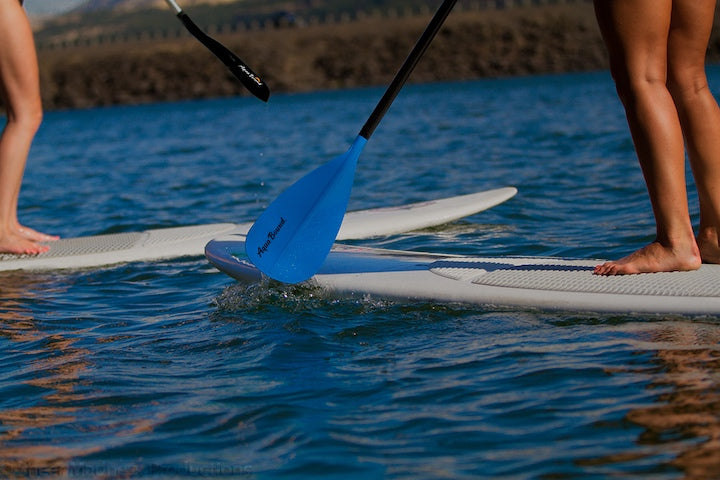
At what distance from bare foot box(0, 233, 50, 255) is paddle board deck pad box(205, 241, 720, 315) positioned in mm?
1481

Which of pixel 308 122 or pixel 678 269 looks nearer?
pixel 678 269

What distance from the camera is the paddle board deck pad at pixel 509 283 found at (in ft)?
10.8

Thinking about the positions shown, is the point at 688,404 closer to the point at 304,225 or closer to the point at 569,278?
the point at 569,278

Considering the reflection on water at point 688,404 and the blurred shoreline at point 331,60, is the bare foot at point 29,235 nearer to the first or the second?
the reflection on water at point 688,404

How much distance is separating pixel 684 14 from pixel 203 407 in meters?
2.06

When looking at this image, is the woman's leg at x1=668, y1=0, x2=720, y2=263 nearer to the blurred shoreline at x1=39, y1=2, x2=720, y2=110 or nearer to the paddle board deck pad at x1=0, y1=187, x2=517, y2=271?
the paddle board deck pad at x1=0, y1=187, x2=517, y2=271

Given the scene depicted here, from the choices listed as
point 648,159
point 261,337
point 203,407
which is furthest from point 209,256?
point 648,159

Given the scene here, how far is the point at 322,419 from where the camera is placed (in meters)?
2.65

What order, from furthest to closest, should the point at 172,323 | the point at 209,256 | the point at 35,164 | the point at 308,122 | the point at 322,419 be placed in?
the point at 308,122, the point at 35,164, the point at 209,256, the point at 172,323, the point at 322,419

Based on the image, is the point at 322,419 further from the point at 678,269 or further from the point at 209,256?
the point at 209,256

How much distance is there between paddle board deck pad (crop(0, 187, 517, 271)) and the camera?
5.26m

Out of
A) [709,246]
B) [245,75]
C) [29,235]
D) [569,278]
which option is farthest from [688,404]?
[29,235]

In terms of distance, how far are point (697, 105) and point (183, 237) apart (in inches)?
123

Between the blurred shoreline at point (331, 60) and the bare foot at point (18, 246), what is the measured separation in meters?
38.2
